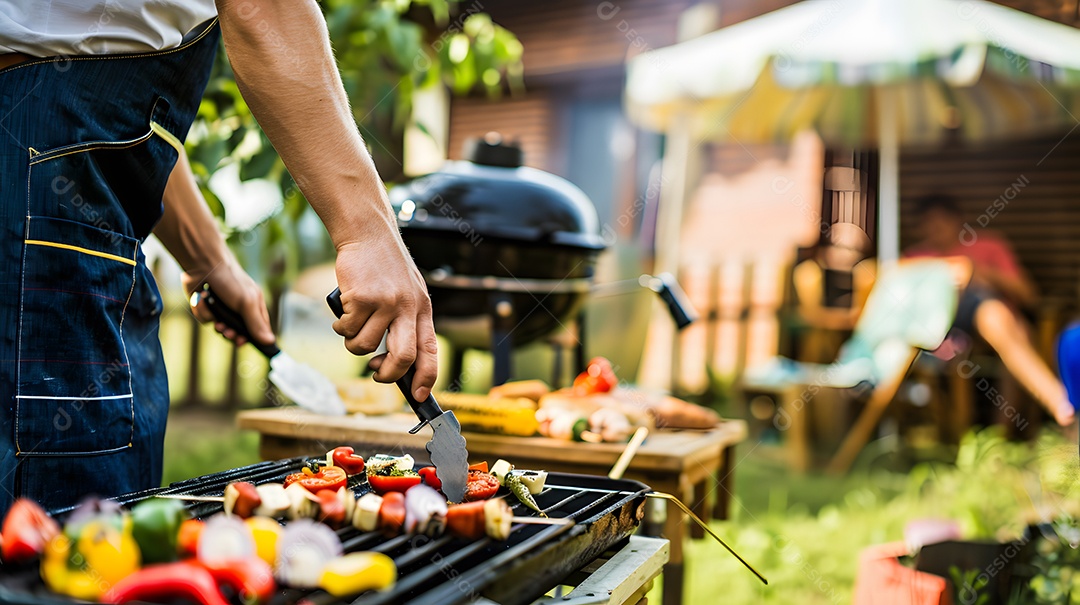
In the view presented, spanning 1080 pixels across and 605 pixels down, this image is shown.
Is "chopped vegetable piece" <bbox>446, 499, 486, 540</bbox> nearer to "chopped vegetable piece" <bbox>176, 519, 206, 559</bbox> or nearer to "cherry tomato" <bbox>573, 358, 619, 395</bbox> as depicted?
"chopped vegetable piece" <bbox>176, 519, 206, 559</bbox>

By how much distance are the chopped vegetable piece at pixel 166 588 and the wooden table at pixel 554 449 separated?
5.52ft

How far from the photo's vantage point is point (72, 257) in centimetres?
148

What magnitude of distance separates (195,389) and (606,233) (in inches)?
159

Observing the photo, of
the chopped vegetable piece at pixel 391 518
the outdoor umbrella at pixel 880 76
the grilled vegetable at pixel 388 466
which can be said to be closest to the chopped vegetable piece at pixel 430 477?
the grilled vegetable at pixel 388 466

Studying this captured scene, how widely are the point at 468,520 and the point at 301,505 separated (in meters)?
0.25

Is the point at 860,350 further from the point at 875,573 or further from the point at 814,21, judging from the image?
the point at 875,573

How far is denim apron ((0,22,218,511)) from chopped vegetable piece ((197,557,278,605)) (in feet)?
2.22

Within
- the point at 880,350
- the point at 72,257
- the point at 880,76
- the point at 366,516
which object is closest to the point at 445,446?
the point at 366,516

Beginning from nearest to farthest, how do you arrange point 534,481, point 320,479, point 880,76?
point 320,479, point 534,481, point 880,76

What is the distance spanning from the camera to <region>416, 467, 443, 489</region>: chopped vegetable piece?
5.05 feet

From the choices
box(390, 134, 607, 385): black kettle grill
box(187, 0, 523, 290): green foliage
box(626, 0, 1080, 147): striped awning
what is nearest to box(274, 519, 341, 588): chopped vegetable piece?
box(390, 134, 607, 385): black kettle grill

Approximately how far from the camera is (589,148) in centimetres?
891

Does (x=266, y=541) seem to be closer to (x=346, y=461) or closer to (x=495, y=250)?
(x=346, y=461)

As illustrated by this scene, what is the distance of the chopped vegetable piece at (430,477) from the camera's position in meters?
1.54
